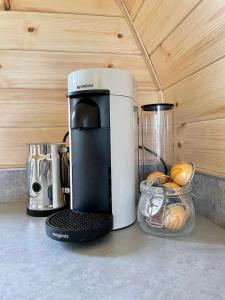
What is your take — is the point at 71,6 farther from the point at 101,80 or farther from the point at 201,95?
the point at 201,95

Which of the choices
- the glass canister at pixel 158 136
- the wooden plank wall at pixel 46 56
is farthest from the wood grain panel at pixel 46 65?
the glass canister at pixel 158 136

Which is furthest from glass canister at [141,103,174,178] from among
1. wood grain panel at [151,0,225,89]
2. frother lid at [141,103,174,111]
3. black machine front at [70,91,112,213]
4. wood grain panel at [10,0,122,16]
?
wood grain panel at [10,0,122,16]

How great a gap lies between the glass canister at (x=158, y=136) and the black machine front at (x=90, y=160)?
270mm

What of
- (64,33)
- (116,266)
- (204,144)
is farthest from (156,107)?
(116,266)

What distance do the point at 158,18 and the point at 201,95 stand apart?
0.83ft

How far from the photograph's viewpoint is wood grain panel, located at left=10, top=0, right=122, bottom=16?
89cm

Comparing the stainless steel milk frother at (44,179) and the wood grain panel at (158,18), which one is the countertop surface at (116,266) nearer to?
the stainless steel milk frother at (44,179)

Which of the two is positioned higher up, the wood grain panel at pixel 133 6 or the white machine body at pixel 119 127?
the wood grain panel at pixel 133 6

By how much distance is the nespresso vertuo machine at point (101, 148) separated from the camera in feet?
2.10

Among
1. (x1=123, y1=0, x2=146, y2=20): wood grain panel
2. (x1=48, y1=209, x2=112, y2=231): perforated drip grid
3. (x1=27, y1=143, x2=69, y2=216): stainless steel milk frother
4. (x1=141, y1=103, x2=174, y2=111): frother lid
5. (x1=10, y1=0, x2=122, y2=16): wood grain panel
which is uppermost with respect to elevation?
(x1=10, y1=0, x2=122, y2=16): wood grain panel

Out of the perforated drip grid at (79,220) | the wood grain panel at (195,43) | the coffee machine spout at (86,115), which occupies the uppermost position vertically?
the wood grain panel at (195,43)

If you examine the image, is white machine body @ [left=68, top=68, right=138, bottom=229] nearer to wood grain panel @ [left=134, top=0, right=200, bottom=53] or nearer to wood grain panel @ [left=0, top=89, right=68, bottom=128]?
wood grain panel @ [left=134, top=0, right=200, bottom=53]

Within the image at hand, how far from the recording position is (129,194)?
69 centimetres

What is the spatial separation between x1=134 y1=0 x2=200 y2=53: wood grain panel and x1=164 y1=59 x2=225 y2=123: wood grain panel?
0.15m
